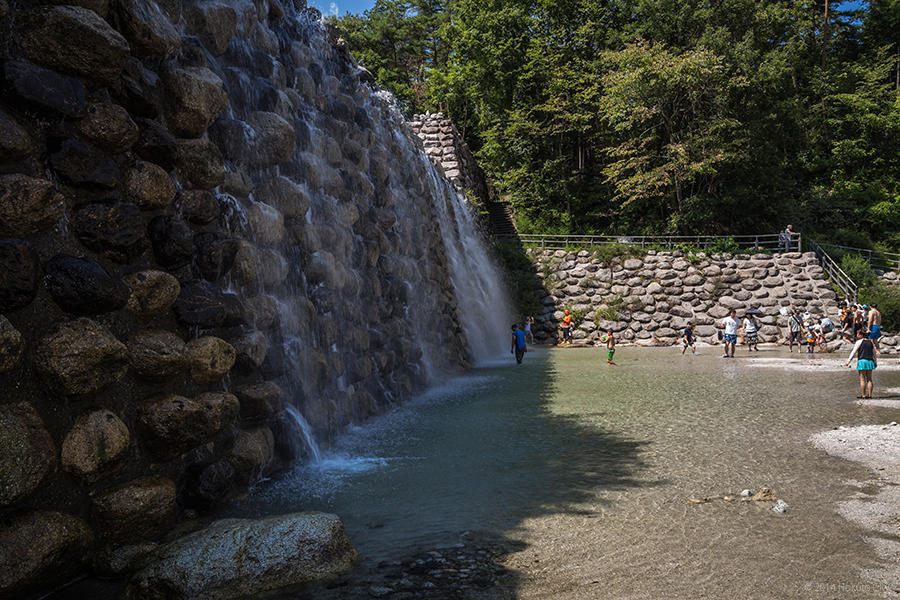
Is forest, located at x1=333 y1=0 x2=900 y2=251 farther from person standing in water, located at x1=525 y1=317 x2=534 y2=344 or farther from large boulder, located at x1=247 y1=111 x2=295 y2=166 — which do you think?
Answer: large boulder, located at x1=247 y1=111 x2=295 y2=166

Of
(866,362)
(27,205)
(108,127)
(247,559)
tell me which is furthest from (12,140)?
(866,362)

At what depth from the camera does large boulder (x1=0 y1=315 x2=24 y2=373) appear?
126 inches

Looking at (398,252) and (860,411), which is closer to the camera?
(860,411)

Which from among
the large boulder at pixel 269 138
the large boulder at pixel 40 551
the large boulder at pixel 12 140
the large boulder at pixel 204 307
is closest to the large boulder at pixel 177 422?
the large boulder at pixel 204 307

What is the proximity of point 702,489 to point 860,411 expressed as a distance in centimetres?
506

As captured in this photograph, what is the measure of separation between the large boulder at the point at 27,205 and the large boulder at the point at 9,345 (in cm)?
57

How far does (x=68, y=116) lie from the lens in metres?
3.85

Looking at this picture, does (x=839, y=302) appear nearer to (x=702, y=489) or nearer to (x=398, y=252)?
(x=398, y=252)

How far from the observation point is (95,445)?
3652 millimetres

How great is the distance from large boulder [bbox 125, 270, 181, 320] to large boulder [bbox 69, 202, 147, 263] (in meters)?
0.16

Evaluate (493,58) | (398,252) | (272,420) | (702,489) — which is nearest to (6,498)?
(272,420)

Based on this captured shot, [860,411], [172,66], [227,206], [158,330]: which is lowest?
[860,411]

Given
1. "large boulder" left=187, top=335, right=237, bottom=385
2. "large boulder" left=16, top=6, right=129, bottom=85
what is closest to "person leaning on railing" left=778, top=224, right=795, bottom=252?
"large boulder" left=187, top=335, right=237, bottom=385

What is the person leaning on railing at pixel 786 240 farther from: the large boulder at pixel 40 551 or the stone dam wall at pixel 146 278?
the large boulder at pixel 40 551
